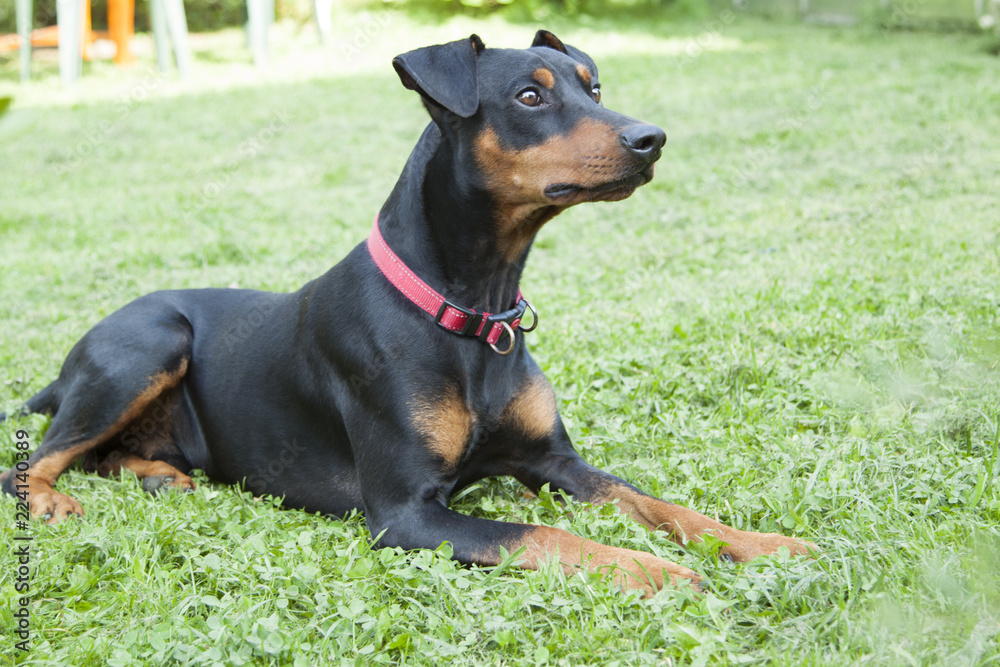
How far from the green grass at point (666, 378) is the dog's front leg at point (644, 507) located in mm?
96

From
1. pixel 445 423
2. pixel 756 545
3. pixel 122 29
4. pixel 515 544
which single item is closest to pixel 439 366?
pixel 445 423

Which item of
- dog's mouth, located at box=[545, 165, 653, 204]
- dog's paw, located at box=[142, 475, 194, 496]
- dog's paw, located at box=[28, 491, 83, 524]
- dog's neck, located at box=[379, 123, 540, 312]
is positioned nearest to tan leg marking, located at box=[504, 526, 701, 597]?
dog's neck, located at box=[379, 123, 540, 312]

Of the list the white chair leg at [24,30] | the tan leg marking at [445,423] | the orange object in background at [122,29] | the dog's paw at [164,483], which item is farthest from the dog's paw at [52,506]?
the orange object in background at [122,29]

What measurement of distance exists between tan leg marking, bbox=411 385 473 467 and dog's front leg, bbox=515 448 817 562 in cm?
39

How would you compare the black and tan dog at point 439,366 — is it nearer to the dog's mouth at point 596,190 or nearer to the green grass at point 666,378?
the dog's mouth at point 596,190

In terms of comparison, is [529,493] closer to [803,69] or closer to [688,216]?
[688,216]

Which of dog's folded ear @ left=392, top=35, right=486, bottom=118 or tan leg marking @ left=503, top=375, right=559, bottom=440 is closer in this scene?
dog's folded ear @ left=392, top=35, right=486, bottom=118

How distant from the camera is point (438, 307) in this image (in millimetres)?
2934

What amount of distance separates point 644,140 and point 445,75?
0.71m

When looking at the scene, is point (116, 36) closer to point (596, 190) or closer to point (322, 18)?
point (322, 18)

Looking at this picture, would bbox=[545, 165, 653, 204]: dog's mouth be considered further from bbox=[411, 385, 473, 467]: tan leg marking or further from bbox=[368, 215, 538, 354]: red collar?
bbox=[411, 385, 473, 467]: tan leg marking

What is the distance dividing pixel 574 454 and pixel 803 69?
1090 cm

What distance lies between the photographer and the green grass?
2.23m

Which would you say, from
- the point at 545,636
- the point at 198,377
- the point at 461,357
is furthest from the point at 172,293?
the point at 545,636
